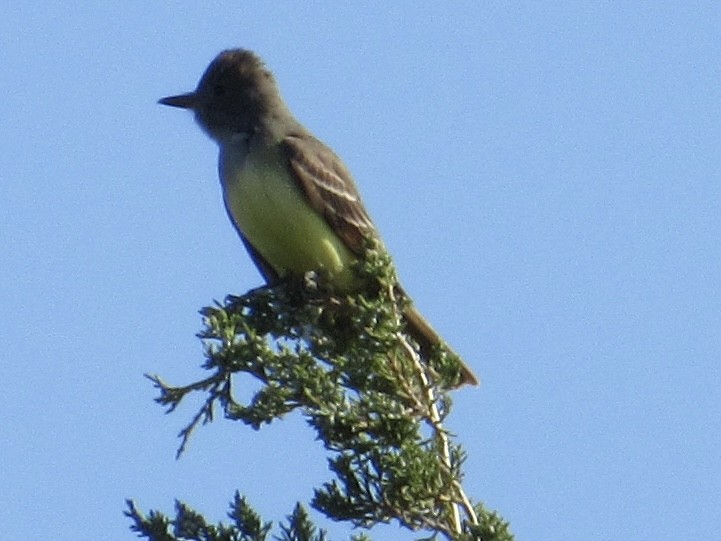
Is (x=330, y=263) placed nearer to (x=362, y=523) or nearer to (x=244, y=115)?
(x=244, y=115)

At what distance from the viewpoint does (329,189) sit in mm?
8359

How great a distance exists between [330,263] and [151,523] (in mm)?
3002

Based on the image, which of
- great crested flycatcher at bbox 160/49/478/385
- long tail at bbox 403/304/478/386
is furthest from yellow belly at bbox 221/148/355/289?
long tail at bbox 403/304/478/386

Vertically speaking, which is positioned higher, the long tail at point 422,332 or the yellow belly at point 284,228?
Result: the yellow belly at point 284,228

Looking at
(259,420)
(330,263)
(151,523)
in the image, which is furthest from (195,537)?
(330,263)

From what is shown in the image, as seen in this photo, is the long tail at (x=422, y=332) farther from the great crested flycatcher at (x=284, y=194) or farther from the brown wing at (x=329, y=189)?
the brown wing at (x=329, y=189)

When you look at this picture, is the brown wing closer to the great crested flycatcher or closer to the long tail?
the great crested flycatcher

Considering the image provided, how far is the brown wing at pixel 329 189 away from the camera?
8.20 metres

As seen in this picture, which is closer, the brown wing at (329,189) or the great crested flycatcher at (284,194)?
the great crested flycatcher at (284,194)

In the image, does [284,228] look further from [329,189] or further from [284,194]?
[329,189]

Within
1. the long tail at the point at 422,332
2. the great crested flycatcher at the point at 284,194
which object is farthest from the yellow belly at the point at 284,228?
the long tail at the point at 422,332

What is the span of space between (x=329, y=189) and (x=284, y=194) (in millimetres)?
356

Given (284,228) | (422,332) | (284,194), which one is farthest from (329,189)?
(422,332)

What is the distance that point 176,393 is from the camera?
5707mm
